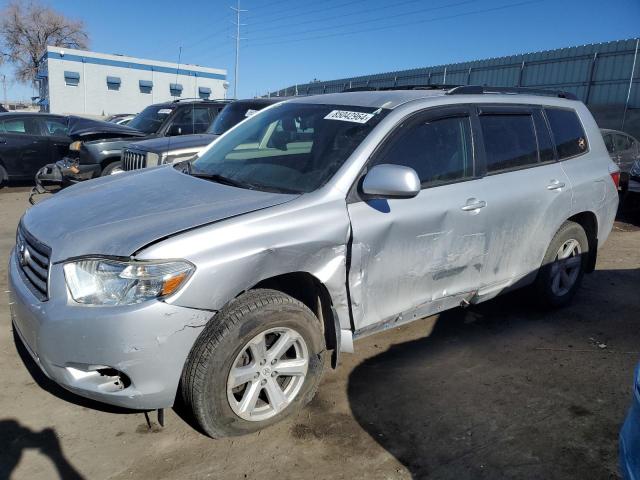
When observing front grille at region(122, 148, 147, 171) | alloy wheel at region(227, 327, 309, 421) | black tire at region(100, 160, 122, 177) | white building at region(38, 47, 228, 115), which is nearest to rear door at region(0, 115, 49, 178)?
black tire at region(100, 160, 122, 177)

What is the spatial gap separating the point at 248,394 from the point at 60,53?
47154mm

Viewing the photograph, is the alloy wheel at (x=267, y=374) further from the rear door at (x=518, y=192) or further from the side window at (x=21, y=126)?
the side window at (x=21, y=126)

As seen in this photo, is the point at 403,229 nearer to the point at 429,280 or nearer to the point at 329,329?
the point at 429,280

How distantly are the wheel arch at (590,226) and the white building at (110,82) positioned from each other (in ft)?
143

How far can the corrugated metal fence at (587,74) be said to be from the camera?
16.9m

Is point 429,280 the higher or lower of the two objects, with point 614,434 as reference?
higher

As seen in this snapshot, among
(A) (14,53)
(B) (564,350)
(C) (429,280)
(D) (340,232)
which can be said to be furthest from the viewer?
(A) (14,53)

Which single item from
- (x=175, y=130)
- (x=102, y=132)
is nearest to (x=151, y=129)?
(x=175, y=130)

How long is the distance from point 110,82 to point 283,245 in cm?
4813

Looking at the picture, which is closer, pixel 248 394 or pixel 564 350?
pixel 248 394

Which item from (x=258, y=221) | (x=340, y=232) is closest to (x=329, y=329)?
(x=340, y=232)

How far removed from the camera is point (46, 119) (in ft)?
36.6

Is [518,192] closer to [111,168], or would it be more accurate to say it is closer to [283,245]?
[283,245]

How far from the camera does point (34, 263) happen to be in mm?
2738
